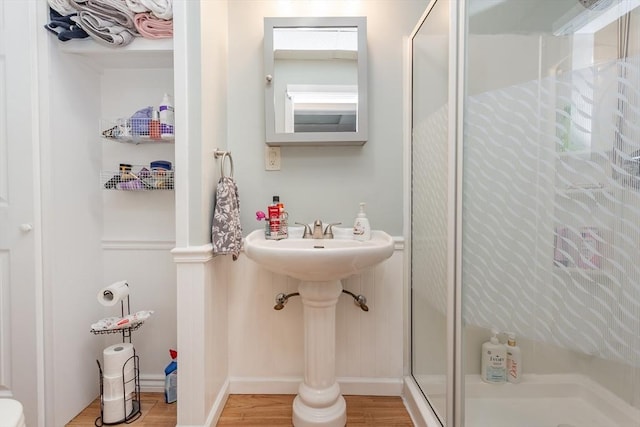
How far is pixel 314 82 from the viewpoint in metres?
1.59

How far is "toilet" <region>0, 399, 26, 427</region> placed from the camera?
84 centimetres

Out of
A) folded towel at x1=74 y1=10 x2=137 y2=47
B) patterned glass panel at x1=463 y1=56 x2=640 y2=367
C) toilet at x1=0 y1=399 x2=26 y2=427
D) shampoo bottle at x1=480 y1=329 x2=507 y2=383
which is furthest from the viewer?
folded towel at x1=74 y1=10 x2=137 y2=47

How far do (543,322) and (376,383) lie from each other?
3.43 ft

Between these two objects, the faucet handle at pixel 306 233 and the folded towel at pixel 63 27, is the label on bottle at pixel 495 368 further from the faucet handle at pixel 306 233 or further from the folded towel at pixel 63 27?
the folded towel at pixel 63 27

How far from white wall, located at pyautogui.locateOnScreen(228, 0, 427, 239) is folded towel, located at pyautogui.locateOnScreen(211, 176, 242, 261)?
0.79 ft

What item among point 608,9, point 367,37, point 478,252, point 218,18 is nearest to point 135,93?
point 218,18

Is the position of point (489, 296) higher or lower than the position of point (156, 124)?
lower

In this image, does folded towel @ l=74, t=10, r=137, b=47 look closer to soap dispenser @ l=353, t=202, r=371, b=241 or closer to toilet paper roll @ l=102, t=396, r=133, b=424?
soap dispenser @ l=353, t=202, r=371, b=241

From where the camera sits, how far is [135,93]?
63.5 inches

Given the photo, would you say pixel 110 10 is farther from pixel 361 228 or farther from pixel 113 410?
pixel 113 410

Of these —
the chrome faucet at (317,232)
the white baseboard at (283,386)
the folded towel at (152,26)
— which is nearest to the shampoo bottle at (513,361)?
the white baseboard at (283,386)

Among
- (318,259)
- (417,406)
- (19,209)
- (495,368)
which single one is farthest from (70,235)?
(495,368)

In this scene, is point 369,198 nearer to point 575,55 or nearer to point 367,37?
point 367,37

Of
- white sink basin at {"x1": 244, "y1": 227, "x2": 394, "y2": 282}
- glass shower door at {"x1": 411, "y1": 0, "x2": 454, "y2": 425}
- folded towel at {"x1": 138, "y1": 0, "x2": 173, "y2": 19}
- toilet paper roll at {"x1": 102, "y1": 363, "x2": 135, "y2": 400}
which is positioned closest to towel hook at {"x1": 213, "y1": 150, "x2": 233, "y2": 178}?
white sink basin at {"x1": 244, "y1": 227, "x2": 394, "y2": 282}
